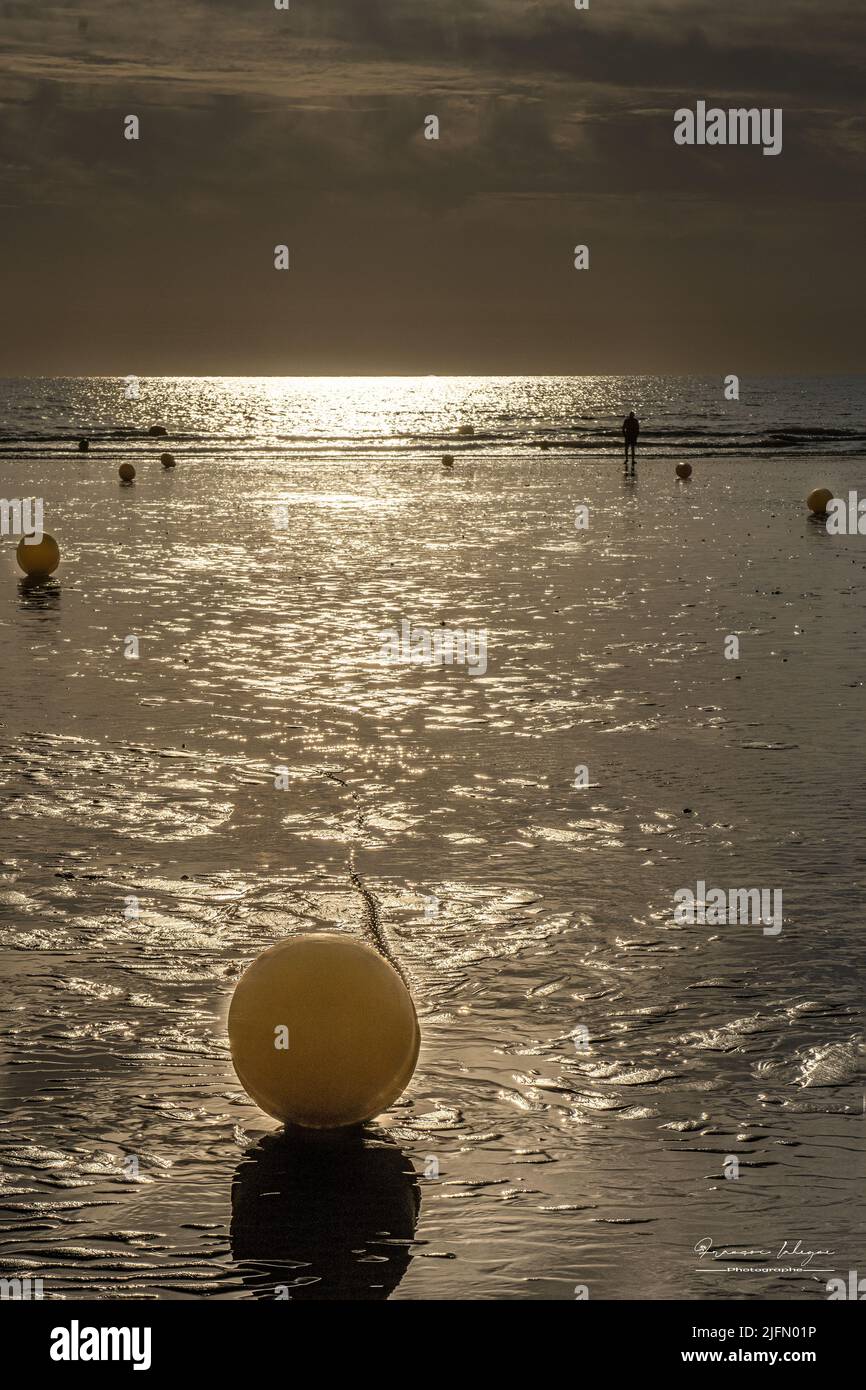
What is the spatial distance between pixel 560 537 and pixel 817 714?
16.2 m

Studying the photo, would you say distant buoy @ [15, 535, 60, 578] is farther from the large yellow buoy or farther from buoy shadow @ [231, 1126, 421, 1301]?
buoy shadow @ [231, 1126, 421, 1301]

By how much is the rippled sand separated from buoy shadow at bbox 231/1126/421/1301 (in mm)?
15

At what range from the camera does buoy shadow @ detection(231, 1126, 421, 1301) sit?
5438mm

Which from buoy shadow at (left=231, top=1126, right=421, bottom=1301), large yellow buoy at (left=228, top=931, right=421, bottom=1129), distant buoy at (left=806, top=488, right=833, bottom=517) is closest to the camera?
buoy shadow at (left=231, top=1126, right=421, bottom=1301)

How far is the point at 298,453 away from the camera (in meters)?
66.7

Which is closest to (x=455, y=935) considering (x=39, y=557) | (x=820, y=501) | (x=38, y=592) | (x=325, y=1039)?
(x=325, y=1039)

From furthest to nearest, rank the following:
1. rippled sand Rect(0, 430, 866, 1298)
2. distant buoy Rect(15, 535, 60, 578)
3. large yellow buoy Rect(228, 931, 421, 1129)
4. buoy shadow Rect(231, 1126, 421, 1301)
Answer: distant buoy Rect(15, 535, 60, 578), large yellow buoy Rect(228, 931, 421, 1129), rippled sand Rect(0, 430, 866, 1298), buoy shadow Rect(231, 1126, 421, 1301)

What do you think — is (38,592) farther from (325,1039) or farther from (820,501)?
(820,501)

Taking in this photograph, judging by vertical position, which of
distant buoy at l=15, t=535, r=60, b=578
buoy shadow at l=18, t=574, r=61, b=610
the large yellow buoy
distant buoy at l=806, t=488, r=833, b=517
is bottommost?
the large yellow buoy

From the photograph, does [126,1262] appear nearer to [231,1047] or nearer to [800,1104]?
[231,1047]

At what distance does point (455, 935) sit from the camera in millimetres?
8664

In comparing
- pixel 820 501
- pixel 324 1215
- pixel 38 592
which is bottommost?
pixel 324 1215

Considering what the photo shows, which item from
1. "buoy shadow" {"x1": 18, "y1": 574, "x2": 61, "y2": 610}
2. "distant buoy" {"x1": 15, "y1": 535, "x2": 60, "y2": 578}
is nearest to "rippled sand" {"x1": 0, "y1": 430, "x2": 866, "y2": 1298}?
"buoy shadow" {"x1": 18, "y1": 574, "x2": 61, "y2": 610}

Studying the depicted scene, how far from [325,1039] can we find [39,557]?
1806cm
